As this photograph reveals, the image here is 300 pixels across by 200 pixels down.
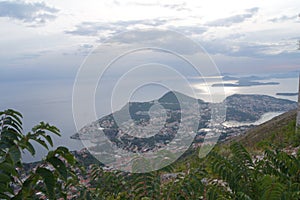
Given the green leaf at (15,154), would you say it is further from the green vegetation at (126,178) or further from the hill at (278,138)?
the hill at (278,138)

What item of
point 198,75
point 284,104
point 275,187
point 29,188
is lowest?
point 284,104

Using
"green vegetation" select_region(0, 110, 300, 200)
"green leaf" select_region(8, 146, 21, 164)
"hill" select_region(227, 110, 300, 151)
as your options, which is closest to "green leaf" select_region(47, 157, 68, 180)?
"green vegetation" select_region(0, 110, 300, 200)

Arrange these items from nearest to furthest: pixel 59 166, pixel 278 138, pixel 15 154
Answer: pixel 15 154
pixel 59 166
pixel 278 138

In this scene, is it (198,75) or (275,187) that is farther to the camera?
(198,75)

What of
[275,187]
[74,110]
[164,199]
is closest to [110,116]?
[74,110]

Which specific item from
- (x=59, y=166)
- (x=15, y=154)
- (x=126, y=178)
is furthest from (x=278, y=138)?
(x=15, y=154)

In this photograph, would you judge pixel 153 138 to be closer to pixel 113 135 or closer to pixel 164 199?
pixel 113 135

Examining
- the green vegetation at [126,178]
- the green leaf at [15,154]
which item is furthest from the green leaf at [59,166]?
the green leaf at [15,154]

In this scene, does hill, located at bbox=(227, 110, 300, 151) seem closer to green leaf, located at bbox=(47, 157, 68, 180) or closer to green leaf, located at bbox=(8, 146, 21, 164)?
green leaf, located at bbox=(47, 157, 68, 180)

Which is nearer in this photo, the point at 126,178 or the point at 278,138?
the point at 126,178

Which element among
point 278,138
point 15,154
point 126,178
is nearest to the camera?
point 15,154

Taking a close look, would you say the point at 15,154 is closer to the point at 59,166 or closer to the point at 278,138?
the point at 59,166
